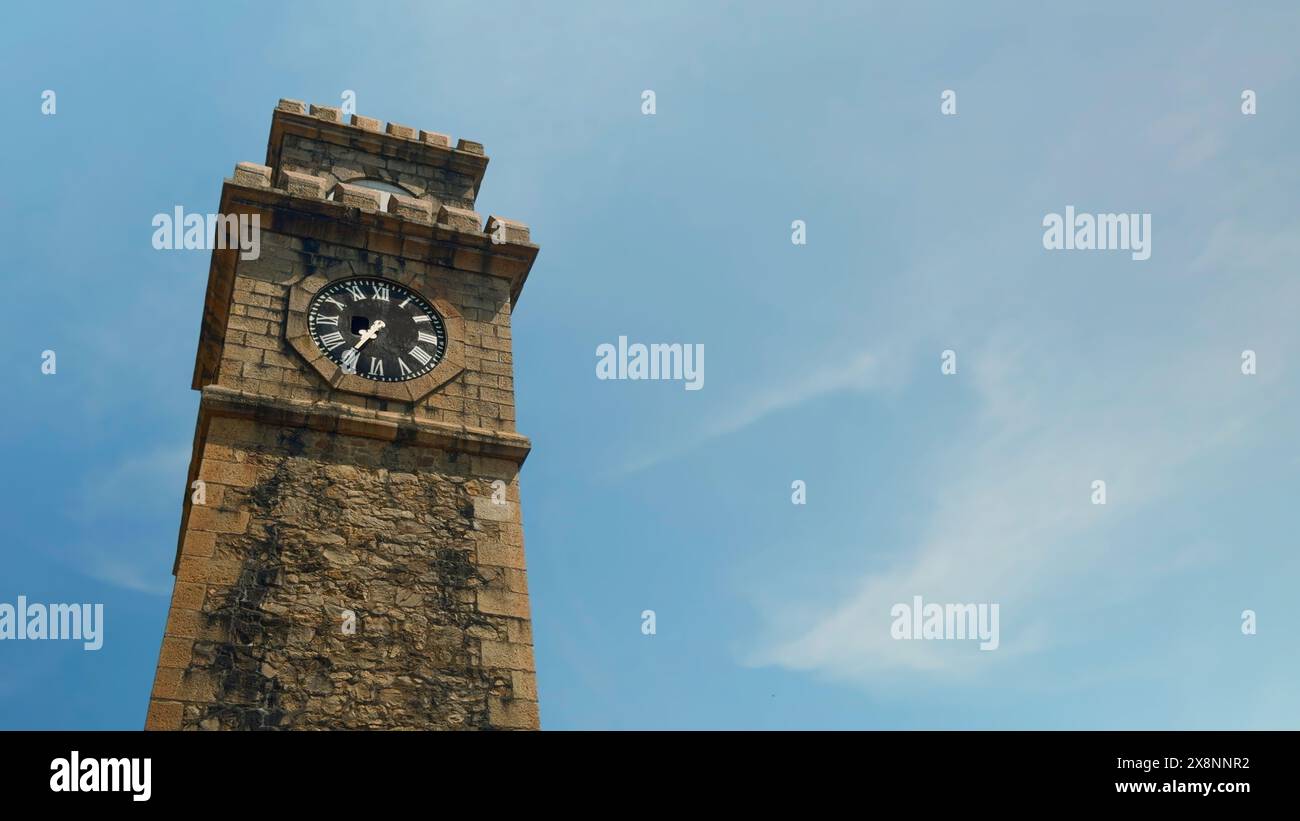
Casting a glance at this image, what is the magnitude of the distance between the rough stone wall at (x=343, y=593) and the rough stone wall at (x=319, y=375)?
2.50ft

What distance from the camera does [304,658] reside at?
556 inches

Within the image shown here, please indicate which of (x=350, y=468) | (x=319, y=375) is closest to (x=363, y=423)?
(x=350, y=468)

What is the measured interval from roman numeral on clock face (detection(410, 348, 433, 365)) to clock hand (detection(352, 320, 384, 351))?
633 mm

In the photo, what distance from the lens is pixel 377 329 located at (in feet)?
57.6

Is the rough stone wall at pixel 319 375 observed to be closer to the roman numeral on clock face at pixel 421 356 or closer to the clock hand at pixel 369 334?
the roman numeral on clock face at pixel 421 356

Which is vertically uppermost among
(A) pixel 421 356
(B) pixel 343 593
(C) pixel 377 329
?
(C) pixel 377 329

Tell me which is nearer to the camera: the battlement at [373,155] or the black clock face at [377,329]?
the black clock face at [377,329]

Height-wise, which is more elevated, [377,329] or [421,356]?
[377,329]

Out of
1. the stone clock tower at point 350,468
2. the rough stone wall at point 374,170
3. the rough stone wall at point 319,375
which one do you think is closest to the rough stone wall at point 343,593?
the stone clock tower at point 350,468

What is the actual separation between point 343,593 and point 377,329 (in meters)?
4.63

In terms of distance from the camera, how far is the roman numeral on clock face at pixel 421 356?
57.6 ft

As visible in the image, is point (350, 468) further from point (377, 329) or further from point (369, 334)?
point (377, 329)

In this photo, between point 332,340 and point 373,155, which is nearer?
point 332,340
